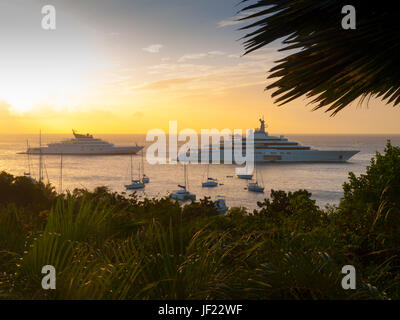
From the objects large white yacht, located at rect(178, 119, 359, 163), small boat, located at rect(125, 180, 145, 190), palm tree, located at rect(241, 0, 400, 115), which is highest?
large white yacht, located at rect(178, 119, 359, 163)

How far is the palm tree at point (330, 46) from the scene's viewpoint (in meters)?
1.47

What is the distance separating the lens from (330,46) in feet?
4.86

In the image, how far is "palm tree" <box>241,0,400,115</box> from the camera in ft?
4.81

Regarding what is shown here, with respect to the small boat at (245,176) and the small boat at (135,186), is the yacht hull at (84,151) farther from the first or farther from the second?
the small boat at (245,176)

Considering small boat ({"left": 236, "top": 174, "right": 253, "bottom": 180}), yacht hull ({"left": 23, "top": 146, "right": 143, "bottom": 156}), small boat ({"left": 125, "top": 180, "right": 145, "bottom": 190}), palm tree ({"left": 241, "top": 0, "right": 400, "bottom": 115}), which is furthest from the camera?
yacht hull ({"left": 23, "top": 146, "right": 143, "bottom": 156})

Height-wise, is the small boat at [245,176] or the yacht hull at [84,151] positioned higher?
the yacht hull at [84,151]

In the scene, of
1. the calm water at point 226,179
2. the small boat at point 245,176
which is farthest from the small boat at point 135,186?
the small boat at point 245,176

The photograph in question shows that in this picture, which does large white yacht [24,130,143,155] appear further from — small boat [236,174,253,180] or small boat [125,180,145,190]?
small boat [236,174,253,180]

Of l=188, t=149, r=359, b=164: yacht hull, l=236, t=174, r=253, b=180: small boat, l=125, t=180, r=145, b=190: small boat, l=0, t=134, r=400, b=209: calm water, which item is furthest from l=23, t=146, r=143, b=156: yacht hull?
l=236, t=174, r=253, b=180: small boat

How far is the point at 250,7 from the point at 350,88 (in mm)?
606
